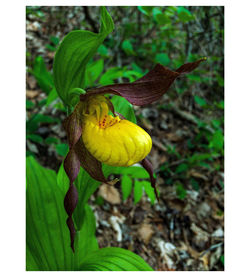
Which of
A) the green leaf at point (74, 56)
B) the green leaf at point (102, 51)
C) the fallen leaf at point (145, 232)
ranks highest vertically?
the green leaf at point (102, 51)

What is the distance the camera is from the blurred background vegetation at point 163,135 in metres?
1.90

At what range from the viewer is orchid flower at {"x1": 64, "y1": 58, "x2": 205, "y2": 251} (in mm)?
953

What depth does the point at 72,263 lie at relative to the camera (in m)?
1.35

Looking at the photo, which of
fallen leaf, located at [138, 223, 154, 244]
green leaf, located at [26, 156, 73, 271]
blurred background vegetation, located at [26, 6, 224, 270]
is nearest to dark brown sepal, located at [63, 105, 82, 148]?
green leaf, located at [26, 156, 73, 271]

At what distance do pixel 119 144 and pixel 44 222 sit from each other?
70 centimetres

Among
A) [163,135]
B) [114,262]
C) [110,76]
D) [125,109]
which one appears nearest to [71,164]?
[125,109]

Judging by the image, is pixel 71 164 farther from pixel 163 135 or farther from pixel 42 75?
pixel 163 135

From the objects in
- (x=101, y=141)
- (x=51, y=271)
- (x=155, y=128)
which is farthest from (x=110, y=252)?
(x=155, y=128)

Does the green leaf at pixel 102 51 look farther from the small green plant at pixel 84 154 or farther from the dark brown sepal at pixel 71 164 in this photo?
the dark brown sepal at pixel 71 164

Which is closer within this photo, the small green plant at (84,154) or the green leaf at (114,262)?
the small green plant at (84,154)

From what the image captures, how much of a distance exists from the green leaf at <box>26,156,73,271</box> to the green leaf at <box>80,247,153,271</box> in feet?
0.43

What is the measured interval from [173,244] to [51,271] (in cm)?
112

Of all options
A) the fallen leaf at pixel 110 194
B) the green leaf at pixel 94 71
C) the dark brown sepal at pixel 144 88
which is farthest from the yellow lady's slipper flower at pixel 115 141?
→ the fallen leaf at pixel 110 194

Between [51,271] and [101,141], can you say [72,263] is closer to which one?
[51,271]
